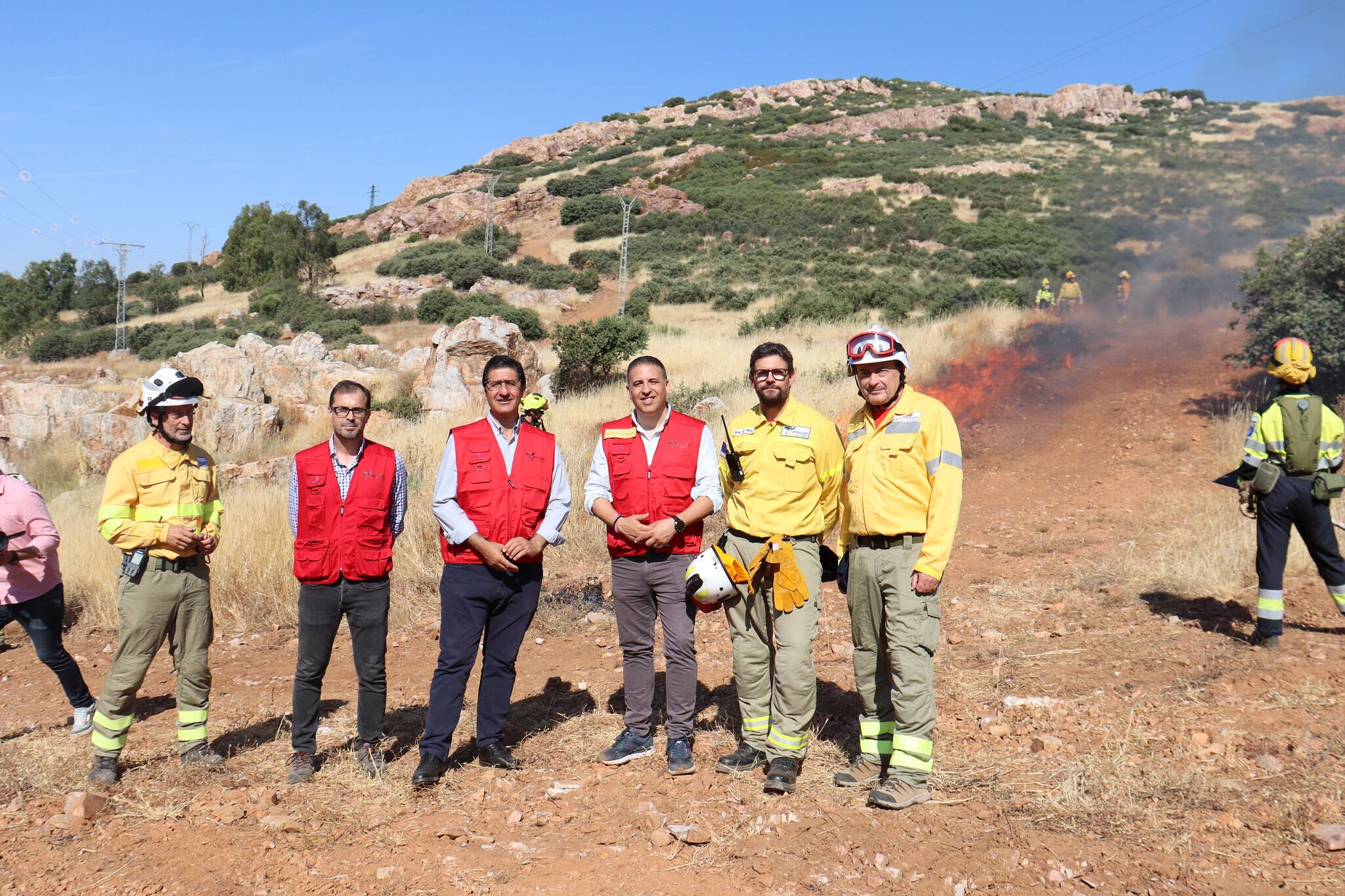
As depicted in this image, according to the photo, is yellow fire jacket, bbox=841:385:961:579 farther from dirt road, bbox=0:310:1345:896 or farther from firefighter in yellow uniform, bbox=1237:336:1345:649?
firefighter in yellow uniform, bbox=1237:336:1345:649

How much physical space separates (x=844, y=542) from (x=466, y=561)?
1.81 metres

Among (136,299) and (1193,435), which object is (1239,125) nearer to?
(1193,435)

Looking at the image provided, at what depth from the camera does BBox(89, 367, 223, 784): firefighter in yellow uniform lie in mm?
4246

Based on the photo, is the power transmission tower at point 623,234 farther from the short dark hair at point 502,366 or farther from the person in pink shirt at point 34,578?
the short dark hair at point 502,366

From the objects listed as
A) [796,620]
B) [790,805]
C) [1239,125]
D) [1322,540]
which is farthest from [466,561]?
[1239,125]

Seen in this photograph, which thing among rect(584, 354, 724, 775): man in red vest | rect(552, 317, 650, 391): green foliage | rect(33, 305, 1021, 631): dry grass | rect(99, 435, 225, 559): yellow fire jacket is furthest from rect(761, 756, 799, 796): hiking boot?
rect(552, 317, 650, 391): green foliage

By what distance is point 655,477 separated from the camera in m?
4.27

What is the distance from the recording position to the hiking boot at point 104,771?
426cm

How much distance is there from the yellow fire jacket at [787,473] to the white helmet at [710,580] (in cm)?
21

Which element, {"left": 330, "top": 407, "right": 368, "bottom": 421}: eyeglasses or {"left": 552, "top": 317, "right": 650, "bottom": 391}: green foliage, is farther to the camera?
{"left": 552, "top": 317, "right": 650, "bottom": 391}: green foliage

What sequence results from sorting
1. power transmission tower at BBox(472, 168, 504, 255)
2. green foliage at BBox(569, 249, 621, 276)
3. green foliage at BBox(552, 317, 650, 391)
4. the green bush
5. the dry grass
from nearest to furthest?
1. the dry grass
2. green foliage at BBox(552, 317, 650, 391)
3. the green bush
4. green foliage at BBox(569, 249, 621, 276)
5. power transmission tower at BBox(472, 168, 504, 255)

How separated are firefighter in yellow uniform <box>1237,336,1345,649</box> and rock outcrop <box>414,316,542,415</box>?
12357mm

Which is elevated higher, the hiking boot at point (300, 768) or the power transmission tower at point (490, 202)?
the power transmission tower at point (490, 202)

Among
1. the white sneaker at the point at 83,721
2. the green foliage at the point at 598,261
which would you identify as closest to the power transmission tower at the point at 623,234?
the green foliage at the point at 598,261
